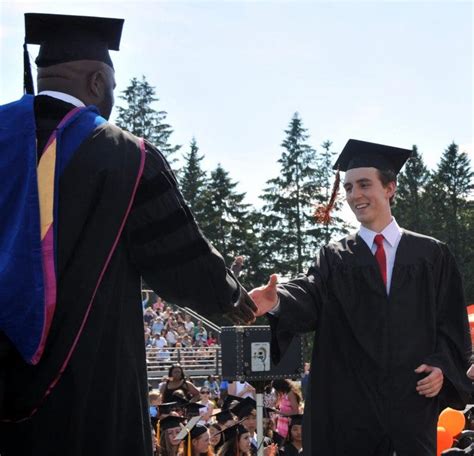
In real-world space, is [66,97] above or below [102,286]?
above

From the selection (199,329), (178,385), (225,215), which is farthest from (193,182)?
(178,385)

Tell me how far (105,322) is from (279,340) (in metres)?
1.82

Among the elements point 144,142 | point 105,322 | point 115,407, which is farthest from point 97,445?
point 144,142

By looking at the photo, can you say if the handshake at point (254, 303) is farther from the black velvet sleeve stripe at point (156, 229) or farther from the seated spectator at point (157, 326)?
the seated spectator at point (157, 326)

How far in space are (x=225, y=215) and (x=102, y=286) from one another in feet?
174

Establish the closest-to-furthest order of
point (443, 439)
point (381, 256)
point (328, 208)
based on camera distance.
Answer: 1. point (381, 256)
2. point (328, 208)
3. point (443, 439)

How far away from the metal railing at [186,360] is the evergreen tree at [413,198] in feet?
118

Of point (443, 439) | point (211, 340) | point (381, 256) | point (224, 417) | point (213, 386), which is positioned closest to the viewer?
point (381, 256)

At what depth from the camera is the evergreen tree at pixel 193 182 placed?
55372 mm

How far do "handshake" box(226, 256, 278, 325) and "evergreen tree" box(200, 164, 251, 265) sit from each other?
1955 inches

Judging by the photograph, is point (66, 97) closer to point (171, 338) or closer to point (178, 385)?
point (178, 385)

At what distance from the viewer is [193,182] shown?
56.6 meters

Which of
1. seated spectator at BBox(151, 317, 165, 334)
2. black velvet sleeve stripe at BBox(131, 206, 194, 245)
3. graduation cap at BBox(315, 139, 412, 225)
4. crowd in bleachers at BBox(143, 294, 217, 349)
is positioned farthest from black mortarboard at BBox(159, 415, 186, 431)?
seated spectator at BBox(151, 317, 165, 334)

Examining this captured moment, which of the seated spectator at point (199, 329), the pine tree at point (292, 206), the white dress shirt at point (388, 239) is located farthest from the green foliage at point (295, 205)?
the white dress shirt at point (388, 239)
